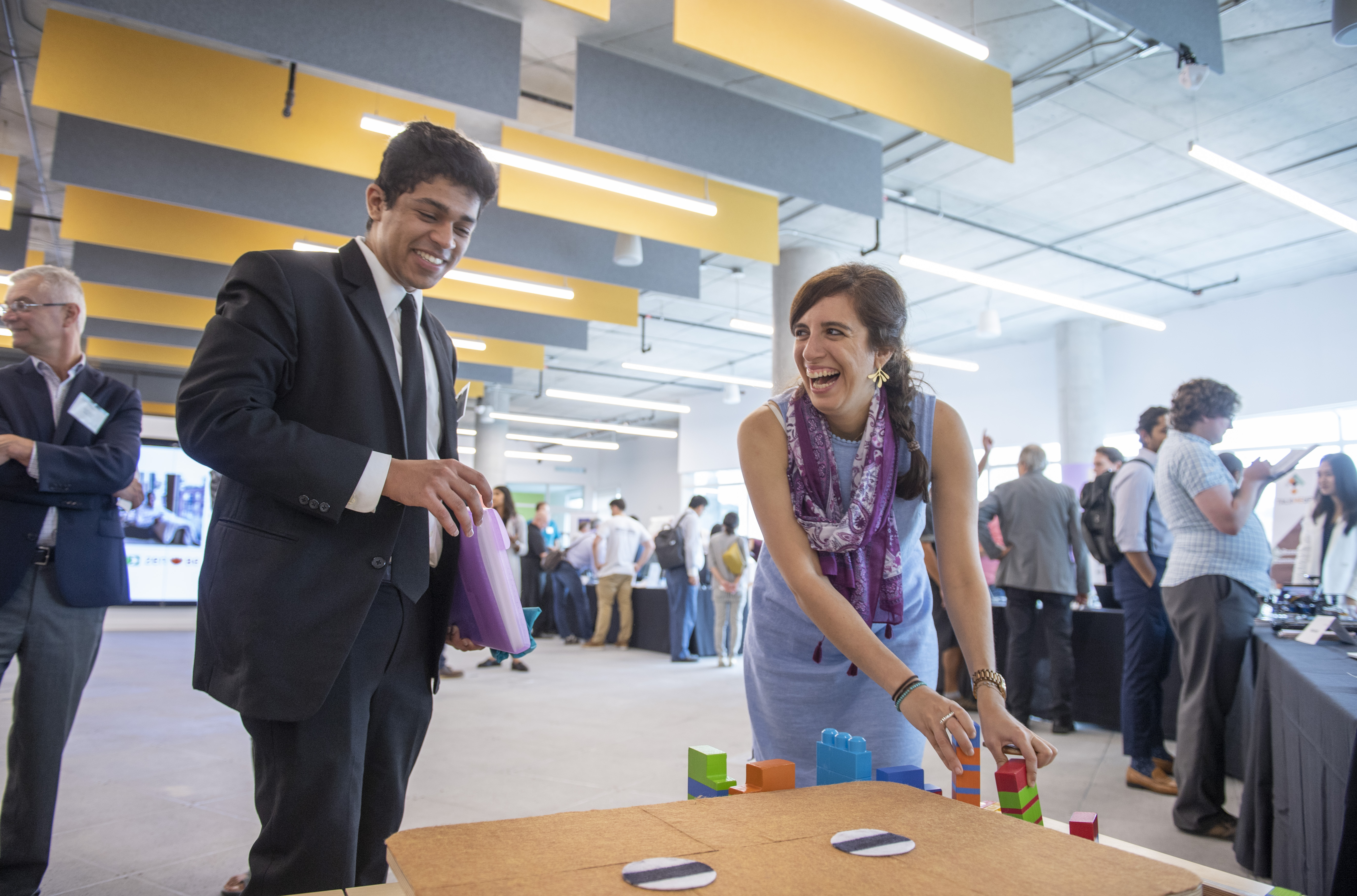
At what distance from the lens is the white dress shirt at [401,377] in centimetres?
98

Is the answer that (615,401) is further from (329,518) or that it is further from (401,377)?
(329,518)

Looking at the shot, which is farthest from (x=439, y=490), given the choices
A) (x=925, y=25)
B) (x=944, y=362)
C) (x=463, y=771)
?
(x=944, y=362)

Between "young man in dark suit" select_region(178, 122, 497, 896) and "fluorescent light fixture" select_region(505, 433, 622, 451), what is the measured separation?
17304 millimetres

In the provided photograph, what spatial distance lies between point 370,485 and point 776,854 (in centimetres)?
62

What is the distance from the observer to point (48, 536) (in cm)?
190

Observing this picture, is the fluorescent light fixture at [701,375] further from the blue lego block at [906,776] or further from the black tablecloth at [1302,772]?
the blue lego block at [906,776]

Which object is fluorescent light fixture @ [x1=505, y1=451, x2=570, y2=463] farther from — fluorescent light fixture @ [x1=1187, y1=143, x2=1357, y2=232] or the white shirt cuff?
A: the white shirt cuff

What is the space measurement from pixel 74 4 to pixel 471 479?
4.13 meters

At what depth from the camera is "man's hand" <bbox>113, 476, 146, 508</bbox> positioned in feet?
7.06

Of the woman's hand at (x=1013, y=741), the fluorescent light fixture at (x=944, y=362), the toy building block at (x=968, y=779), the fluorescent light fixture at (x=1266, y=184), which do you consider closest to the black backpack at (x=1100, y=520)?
the fluorescent light fixture at (x=1266, y=184)

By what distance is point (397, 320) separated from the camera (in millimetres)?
1204

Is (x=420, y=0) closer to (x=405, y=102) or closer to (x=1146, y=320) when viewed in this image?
(x=405, y=102)

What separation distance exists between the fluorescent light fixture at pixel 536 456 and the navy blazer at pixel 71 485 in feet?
67.2

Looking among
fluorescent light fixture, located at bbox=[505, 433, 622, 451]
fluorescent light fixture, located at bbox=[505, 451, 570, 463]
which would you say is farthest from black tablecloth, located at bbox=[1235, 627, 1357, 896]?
fluorescent light fixture, located at bbox=[505, 451, 570, 463]
